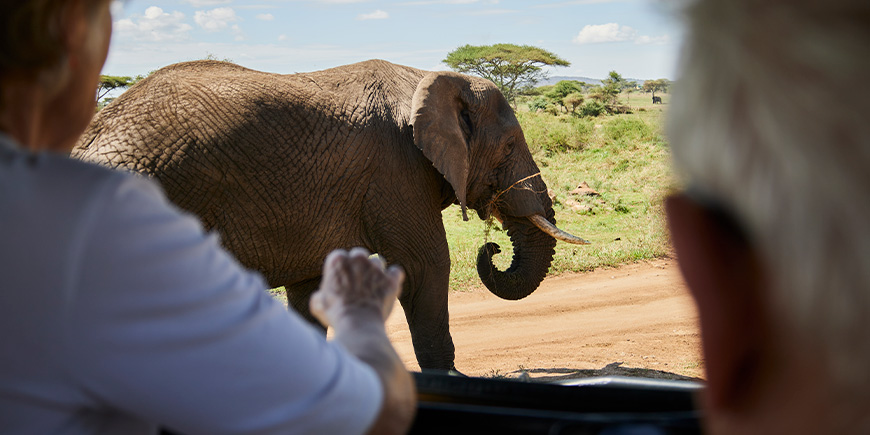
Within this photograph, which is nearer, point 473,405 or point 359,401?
point 359,401

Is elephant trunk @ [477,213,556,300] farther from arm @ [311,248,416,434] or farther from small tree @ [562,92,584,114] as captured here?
small tree @ [562,92,584,114]

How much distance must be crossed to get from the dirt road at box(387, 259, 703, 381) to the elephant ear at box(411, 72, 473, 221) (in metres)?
1.38

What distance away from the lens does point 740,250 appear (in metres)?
0.51

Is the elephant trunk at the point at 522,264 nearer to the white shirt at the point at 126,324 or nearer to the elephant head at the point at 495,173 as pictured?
the elephant head at the point at 495,173

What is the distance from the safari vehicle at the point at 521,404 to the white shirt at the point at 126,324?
265 mm

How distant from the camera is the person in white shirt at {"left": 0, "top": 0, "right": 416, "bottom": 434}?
0.70 meters

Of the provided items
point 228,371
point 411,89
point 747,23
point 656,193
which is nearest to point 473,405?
point 228,371

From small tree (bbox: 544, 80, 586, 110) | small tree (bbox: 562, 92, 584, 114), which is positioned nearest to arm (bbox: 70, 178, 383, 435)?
small tree (bbox: 562, 92, 584, 114)

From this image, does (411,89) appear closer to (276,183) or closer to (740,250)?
(276,183)

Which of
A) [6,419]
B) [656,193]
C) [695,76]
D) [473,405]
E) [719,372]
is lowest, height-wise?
[656,193]

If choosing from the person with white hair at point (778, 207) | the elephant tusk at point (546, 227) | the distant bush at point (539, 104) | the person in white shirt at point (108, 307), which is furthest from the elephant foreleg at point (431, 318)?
the distant bush at point (539, 104)

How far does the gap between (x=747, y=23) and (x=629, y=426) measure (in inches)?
23.3

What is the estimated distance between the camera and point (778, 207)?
455mm

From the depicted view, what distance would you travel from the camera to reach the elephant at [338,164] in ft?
13.0
